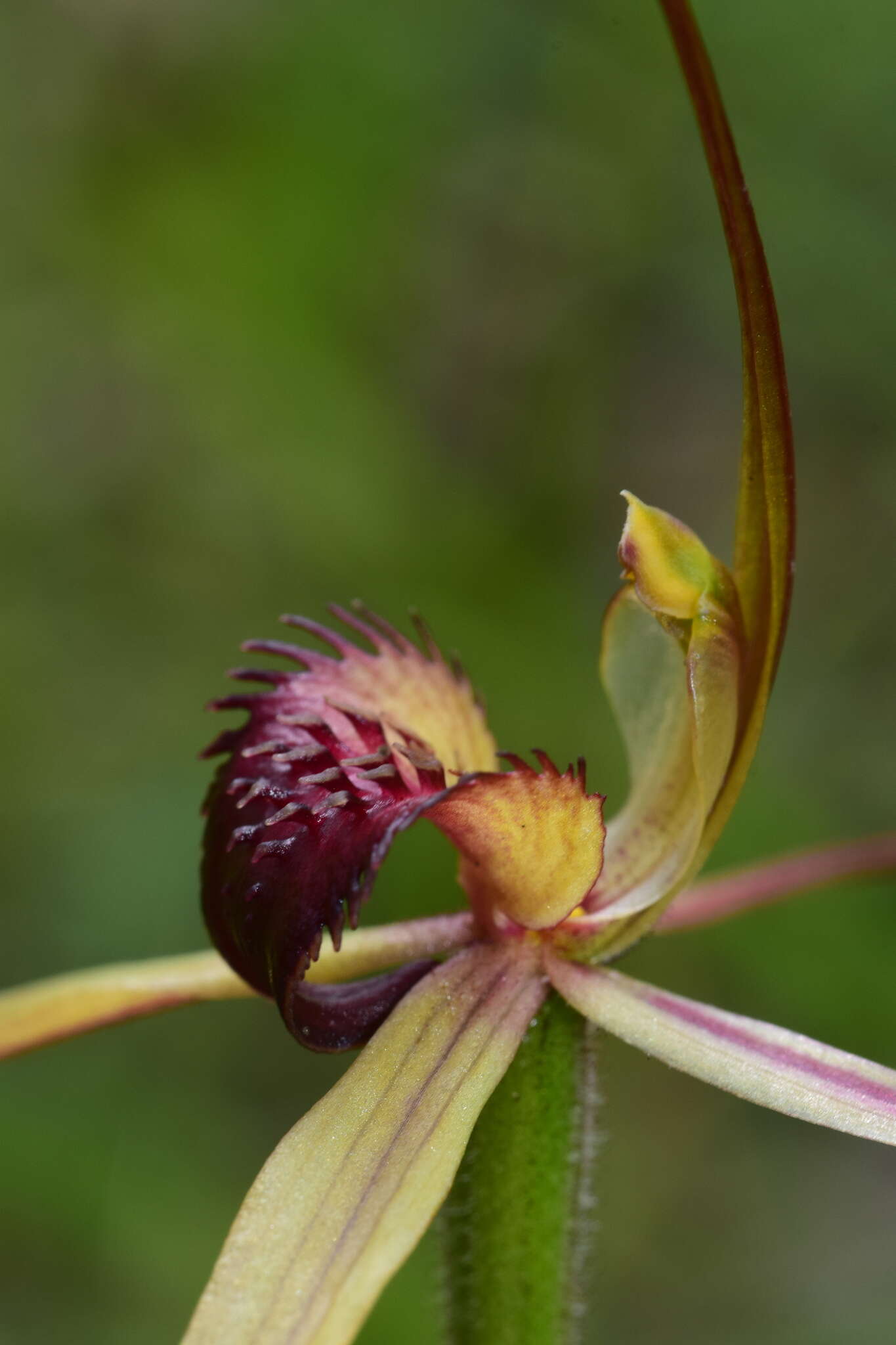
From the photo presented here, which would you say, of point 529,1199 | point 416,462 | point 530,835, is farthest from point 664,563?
point 416,462

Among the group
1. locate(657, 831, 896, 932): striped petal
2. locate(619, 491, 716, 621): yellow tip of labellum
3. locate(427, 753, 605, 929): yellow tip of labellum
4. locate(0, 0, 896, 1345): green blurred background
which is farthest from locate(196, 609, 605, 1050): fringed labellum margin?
locate(0, 0, 896, 1345): green blurred background

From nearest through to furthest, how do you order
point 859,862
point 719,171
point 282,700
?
point 719,171
point 282,700
point 859,862

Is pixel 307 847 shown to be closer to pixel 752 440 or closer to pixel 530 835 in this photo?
pixel 530 835

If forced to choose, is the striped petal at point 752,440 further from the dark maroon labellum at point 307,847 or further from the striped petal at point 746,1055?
the dark maroon labellum at point 307,847

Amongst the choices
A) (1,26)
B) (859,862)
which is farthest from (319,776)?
(1,26)

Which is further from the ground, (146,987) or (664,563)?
(664,563)

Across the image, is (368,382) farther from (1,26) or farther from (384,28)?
(1,26)
